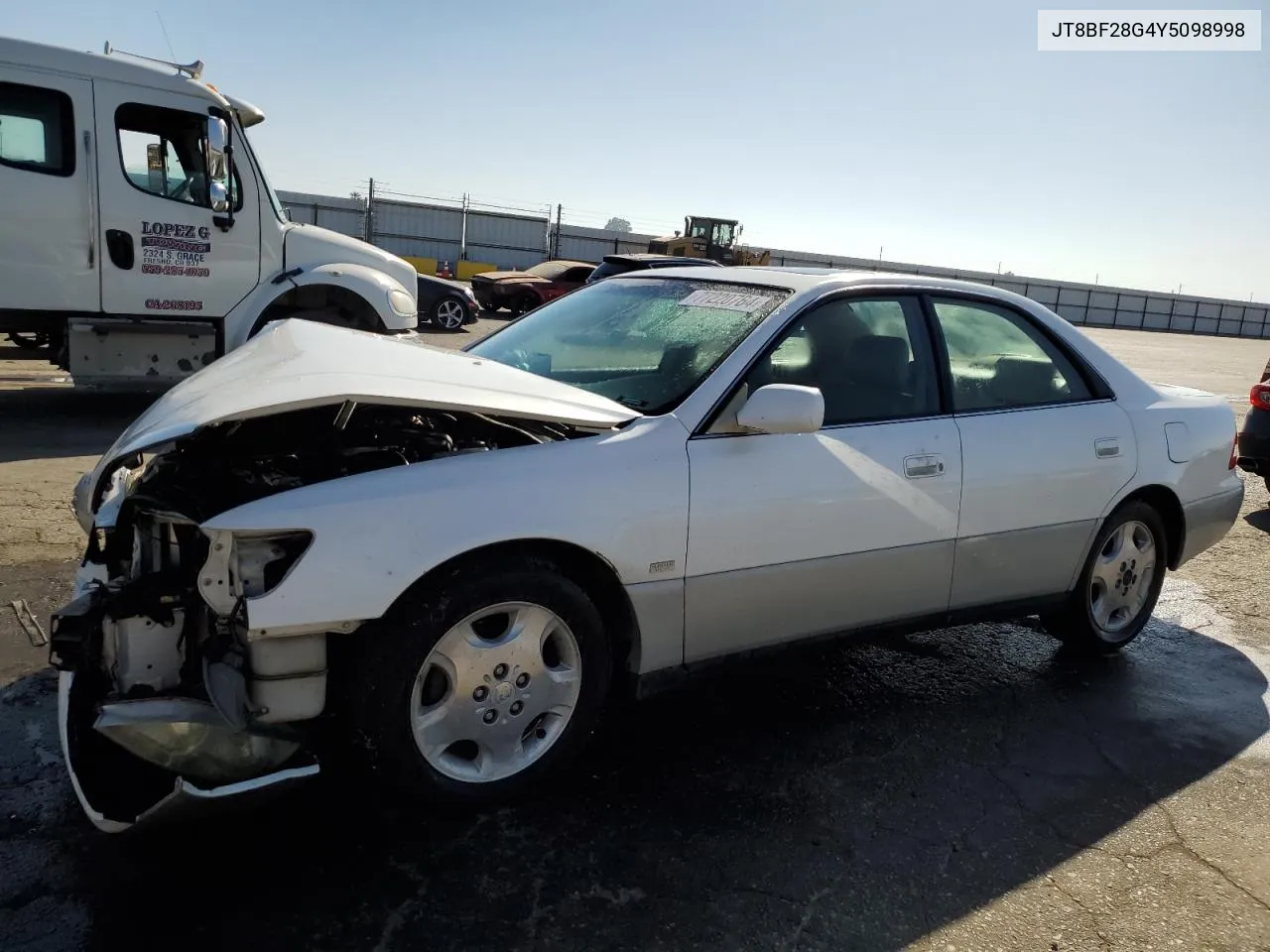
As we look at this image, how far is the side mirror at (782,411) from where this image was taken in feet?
9.60

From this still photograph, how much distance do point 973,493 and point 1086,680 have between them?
118 cm

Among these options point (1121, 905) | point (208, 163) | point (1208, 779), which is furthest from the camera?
point (208, 163)

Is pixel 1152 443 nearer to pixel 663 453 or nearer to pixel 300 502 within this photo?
pixel 663 453

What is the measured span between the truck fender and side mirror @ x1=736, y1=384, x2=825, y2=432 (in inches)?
243

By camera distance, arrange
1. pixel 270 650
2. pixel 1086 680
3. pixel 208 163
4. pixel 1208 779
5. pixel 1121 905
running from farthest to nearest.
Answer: pixel 208 163
pixel 1086 680
pixel 1208 779
pixel 1121 905
pixel 270 650

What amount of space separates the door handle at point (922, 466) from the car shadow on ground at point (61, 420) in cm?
584

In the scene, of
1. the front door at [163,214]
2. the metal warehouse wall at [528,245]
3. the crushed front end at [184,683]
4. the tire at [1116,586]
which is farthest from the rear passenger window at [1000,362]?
the metal warehouse wall at [528,245]

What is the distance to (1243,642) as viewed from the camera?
4.66 m

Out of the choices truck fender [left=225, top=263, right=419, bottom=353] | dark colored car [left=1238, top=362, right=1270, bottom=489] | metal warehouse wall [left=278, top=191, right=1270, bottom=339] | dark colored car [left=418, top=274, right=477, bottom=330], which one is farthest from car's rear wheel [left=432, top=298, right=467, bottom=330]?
dark colored car [left=1238, top=362, right=1270, bottom=489]

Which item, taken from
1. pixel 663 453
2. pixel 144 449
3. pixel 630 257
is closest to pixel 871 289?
pixel 663 453

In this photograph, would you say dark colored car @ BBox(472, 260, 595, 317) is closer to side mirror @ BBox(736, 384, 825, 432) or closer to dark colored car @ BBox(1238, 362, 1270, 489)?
dark colored car @ BBox(1238, 362, 1270, 489)

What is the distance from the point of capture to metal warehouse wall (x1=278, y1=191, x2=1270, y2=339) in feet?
108

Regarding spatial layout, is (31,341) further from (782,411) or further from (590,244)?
(590,244)

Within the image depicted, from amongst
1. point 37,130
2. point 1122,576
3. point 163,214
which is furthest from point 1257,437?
point 37,130
